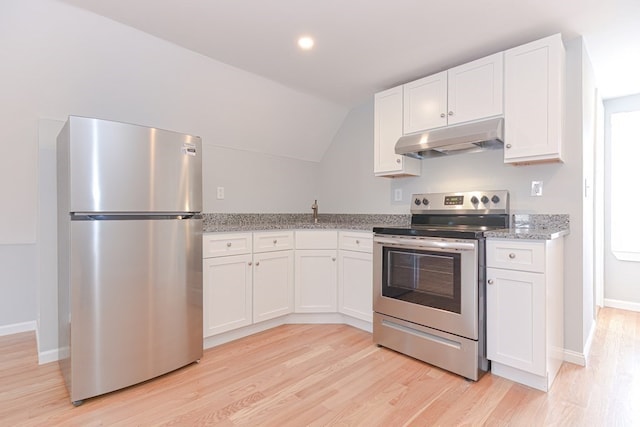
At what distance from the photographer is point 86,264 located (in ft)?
5.97

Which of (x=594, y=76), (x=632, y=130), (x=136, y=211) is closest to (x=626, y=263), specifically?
(x=632, y=130)

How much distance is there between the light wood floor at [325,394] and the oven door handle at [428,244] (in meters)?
0.83

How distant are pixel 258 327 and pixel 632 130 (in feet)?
13.5

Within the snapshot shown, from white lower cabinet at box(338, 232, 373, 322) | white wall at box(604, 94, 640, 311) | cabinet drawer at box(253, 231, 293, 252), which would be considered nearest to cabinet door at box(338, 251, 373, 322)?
white lower cabinet at box(338, 232, 373, 322)

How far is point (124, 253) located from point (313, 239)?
1589 mm

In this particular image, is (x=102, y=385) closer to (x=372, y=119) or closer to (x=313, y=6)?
(x=313, y=6)

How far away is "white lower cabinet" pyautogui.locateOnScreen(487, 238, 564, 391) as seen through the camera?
74.0 inches

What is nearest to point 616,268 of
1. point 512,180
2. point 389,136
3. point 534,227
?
point 534,227

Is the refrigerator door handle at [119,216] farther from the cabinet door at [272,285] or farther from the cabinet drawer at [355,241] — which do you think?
the cabinet drawer at [355,241]

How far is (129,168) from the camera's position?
1929mm

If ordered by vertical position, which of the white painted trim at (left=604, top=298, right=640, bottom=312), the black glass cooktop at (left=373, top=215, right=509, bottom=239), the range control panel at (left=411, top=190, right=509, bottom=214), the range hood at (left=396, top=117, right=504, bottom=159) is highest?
the range hood at (left=396, top=117, right=504, bottom=159)

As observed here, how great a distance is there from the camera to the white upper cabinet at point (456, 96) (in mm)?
2316

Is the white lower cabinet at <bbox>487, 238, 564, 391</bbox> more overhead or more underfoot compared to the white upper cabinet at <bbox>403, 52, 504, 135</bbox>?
more underfoot

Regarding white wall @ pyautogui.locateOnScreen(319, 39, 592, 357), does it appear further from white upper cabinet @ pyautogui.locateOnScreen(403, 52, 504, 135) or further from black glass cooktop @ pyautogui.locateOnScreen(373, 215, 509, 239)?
white upper cabinet @ pyautogui.locateOnScreen(403, 52, 504, 135)
